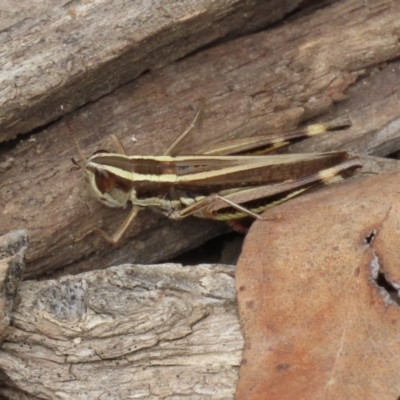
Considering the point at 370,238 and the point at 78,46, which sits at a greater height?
the point at 78,46

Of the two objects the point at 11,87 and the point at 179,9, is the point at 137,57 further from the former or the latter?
the point at 11,87

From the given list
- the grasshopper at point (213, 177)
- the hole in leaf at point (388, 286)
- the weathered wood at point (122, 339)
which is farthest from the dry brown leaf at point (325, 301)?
the grasshopper at point (213, 177)

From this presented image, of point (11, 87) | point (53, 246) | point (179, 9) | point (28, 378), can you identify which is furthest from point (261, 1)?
point (28, 378)

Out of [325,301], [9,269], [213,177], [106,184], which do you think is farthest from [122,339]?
[213,177]

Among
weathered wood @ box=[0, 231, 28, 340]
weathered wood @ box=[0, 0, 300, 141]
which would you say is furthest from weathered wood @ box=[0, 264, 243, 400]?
weathered wood @ box=[0, 0, 300, 141]

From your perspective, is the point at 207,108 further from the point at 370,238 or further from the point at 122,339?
the point at 122,339

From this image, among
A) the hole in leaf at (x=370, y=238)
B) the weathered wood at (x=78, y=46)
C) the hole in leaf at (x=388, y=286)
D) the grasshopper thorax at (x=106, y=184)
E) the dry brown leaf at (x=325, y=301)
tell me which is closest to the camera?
the dry brown leaf at (x=325, y=301)

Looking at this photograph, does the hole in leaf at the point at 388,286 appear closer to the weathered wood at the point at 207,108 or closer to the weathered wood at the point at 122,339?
the weathered wood at the point at 122,339
